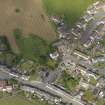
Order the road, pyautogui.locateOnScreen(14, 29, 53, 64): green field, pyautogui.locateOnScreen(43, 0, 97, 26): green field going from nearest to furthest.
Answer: the road, pyautogui.locateOnScreen(14, 29, 53, 64): green field, pyautogui.locateOnScreen(43, 0, 97, 26): green field

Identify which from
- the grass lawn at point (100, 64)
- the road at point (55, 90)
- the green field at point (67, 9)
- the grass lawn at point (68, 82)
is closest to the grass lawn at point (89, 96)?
the road at point (55, 90)

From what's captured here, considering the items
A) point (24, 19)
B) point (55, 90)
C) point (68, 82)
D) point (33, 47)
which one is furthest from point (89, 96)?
point (24, 19)

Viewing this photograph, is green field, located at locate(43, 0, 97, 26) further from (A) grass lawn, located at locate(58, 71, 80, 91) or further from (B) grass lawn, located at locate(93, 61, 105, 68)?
(A) grass lawn, located at locate(58, 71, 80, 91)

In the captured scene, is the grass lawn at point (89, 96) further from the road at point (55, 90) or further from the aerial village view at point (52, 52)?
the road at point (55, 90)

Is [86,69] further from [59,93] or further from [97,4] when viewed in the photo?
[97,4]

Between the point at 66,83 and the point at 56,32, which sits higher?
the point at 56,32

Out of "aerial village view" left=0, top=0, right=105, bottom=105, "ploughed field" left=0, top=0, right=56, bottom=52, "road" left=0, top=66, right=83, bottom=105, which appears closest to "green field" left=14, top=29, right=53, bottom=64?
"aerial village view" left=0, top=0, right=105, bottom=105

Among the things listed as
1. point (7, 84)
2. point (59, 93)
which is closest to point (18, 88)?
point (7, 84)

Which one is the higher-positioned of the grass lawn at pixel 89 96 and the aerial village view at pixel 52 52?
the aerial village view at pixel 52 52
